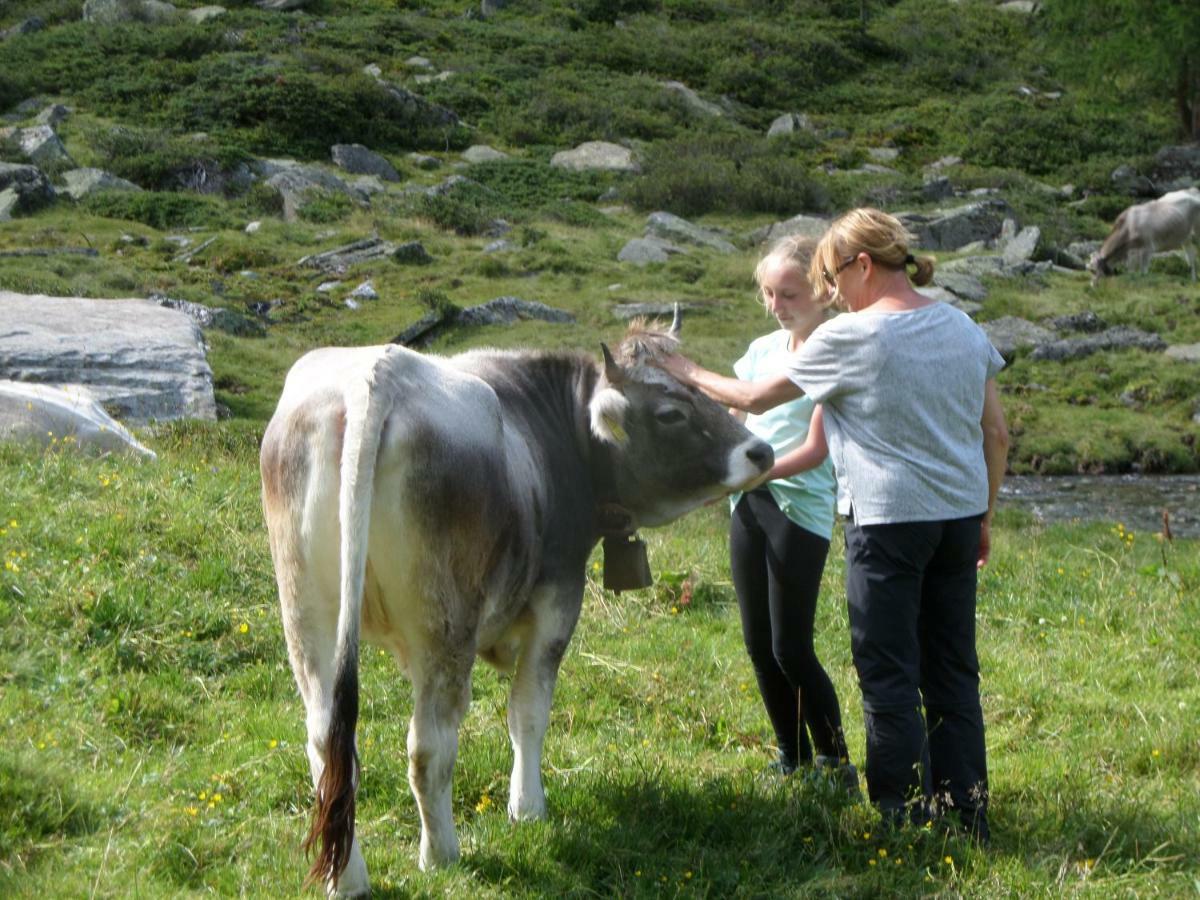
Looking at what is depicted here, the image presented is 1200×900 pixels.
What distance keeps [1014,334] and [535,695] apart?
1816cm

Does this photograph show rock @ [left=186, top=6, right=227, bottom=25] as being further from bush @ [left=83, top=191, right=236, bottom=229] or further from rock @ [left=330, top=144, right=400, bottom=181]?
bush @ [left=83, top=191, right=236, bottom=229]

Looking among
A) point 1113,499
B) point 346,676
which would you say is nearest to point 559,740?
point 346,676

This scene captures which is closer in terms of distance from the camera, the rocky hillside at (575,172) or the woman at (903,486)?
the woman at (903,486)

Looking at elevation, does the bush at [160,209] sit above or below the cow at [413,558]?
below

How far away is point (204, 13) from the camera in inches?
1764

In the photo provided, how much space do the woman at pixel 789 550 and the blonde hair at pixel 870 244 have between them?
0.40 meters

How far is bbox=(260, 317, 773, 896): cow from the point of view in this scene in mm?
3869

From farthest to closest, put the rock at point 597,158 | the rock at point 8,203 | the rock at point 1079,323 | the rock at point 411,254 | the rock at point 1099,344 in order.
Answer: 1. the rock at point 597,158
2. the rock at point 8,203
3. the rock at point 411,254
4. the rock at point 1079,323
5. the rock at point 1099,344

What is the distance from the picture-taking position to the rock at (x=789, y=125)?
40.4m

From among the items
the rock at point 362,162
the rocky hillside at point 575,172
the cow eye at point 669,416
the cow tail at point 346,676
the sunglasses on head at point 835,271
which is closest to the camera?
the cow tail at point 346,676

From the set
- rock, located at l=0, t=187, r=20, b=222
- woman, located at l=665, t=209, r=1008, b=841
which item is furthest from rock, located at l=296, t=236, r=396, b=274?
woman, located at l=665, t=209, r=1008, b=841

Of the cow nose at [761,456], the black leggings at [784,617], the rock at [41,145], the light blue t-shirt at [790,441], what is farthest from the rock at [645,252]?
the cow nose at [761,456]

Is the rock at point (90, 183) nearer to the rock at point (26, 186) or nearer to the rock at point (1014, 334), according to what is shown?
the rock at point (26, 186)

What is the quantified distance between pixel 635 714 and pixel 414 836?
68.2 inches
